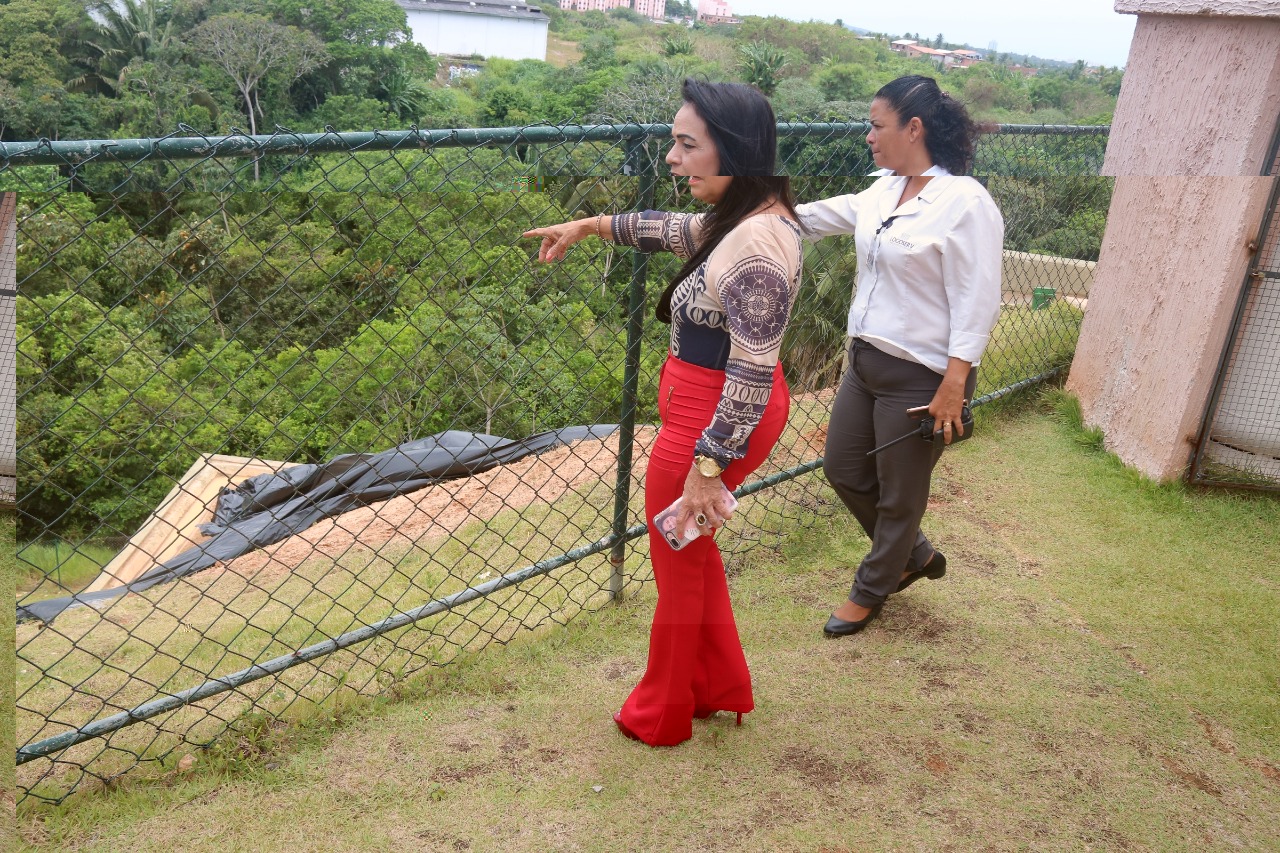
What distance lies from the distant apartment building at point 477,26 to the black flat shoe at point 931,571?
95480 millimetres

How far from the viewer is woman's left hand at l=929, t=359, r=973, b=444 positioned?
2.76 m

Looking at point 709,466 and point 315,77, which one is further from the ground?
point 709,466

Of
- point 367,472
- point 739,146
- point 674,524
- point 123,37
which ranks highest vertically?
point 739,146

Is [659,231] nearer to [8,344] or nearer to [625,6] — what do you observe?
[8,344]

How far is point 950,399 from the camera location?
2785mm

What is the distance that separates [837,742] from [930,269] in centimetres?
139

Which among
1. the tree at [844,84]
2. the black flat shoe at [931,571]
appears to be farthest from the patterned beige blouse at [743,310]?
the tree at [844,84]

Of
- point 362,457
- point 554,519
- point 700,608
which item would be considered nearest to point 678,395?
point 700,608

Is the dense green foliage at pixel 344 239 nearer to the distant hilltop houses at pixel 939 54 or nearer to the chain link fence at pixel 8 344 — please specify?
the chain link fence at pixel 8 344

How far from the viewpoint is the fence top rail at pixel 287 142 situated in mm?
1852

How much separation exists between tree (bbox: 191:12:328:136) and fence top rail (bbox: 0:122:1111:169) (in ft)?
172

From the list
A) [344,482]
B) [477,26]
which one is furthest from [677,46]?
[344,482]

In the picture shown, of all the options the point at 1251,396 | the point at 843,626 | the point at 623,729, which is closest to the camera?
the point at 623,729

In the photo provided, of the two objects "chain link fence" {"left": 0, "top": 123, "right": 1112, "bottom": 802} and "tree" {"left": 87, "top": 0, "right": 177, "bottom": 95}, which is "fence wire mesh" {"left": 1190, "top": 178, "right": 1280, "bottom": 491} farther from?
"tree" {"left": 87, "top": 0, "right": 177, "bottom": 95}
